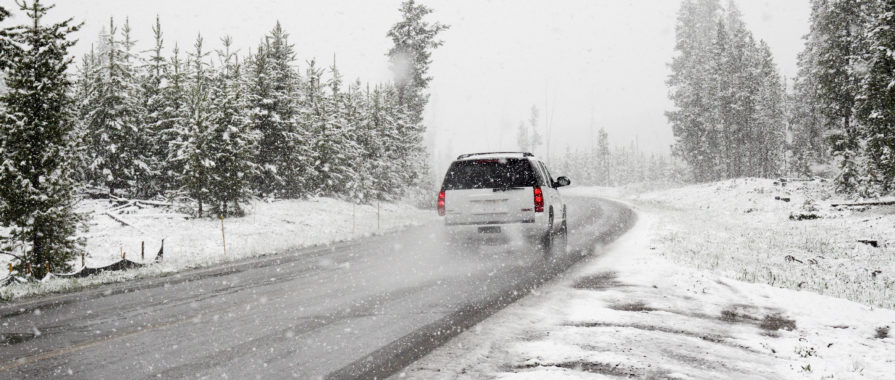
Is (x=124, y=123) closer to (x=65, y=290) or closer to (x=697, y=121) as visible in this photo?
(x=65, y=290)

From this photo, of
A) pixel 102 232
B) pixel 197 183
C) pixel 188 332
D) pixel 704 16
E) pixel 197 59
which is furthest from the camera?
pixel 704 16

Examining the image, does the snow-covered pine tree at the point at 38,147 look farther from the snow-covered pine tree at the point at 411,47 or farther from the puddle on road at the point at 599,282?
the snow-covered pine tree at the point at 411,47

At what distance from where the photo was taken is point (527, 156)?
11594mm

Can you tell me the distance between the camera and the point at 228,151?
2158cm

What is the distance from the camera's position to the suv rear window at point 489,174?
11.0 meters

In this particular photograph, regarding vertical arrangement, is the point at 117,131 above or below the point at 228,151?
above

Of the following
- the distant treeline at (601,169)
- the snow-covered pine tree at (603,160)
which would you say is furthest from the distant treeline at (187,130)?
the distant treeline at (601,169)

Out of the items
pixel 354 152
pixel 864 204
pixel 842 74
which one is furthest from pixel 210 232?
pixel 842 74

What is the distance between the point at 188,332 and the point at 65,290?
Answer: 511cm

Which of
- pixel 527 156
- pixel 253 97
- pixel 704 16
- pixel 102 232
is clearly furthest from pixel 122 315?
pixel 704 16

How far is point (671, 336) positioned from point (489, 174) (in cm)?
673

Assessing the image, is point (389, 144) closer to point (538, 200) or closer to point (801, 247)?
point (538, 200)

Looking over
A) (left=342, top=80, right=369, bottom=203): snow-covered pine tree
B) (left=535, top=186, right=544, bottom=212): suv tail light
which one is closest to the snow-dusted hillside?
(left=535, top=186, right=544, bottom=212): suv tail light

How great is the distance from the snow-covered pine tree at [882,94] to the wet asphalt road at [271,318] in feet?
46.8
